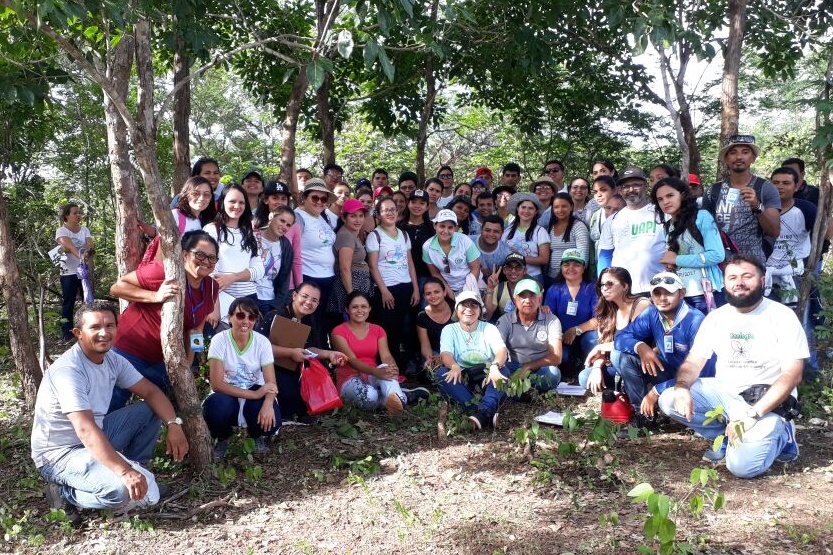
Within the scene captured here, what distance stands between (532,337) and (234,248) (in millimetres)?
2560

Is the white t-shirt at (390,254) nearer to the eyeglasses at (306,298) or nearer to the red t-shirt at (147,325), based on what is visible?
the eyeglasses at (306,298)

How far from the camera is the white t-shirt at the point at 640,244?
5.53 meters

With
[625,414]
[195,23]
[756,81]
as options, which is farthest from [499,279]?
[756,81]

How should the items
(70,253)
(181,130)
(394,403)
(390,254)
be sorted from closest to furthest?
(394,403) → (390,254) → (181,130) → (70,253)

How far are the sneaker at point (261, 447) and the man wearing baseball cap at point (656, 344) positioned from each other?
103 inches

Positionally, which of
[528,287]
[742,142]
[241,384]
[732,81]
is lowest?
[241,384]

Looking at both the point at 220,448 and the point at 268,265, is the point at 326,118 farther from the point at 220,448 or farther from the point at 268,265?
the point at 220,448

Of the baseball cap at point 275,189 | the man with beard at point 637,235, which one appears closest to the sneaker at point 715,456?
the man with beard at point 637,235

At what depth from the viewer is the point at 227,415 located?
184 inches

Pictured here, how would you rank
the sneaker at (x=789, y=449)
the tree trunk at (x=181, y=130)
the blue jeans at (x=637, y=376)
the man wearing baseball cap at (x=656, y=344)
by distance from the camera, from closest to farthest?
the sneaker at (x=789, y=449) → the man wearing baseball cap at (x=656, y=344) → the blue jeans at (x=637, y=376) → the tree trunk at (x=181, y=130)

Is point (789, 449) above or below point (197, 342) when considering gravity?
below

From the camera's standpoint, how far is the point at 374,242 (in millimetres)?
6348

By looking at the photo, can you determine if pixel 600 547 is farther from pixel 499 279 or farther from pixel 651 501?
pixel 499 279

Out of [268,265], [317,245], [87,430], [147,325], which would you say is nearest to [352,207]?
[317,245]
